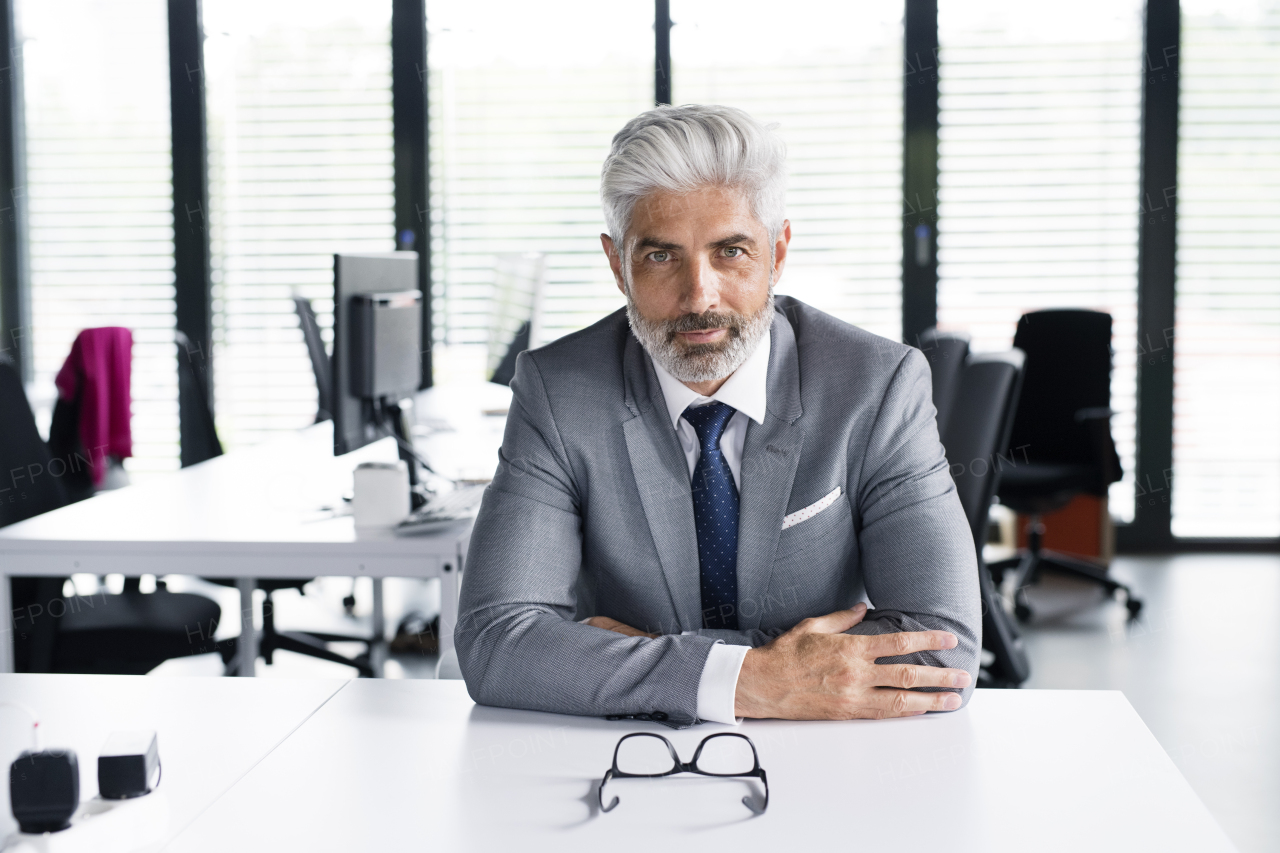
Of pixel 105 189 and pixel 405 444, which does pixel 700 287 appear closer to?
pixel 405 444

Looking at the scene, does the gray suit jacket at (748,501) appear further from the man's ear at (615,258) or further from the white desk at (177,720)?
the white desk at (177,720)

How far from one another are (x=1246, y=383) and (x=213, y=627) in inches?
172

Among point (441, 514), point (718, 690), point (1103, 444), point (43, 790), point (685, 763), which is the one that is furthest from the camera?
point (1103, 444)

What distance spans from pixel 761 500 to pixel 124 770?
865 millimetres

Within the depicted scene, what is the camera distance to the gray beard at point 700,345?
159 centimetres

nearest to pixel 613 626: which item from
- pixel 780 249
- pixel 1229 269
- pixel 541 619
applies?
pixel 541 619

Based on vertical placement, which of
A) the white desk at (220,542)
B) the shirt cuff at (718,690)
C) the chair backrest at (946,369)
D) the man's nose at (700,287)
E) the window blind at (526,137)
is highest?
the window blind at (526,137)

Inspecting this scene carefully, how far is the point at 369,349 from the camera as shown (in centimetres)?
257

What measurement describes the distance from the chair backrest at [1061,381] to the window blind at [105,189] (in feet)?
12.5

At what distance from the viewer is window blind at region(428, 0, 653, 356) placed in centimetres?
509

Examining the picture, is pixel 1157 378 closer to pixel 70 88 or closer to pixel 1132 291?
pixel 1132 291

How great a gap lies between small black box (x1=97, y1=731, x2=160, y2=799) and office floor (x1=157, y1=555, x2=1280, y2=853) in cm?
182

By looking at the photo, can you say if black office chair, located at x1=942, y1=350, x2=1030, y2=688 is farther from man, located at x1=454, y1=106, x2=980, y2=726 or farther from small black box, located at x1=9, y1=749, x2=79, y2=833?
small black box, located at x1=9, y1=749, x2=79, y2=833

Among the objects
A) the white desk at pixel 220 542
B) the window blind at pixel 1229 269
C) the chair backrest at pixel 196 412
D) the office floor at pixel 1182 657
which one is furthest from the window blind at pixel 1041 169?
the white desk at pixel 220 542
